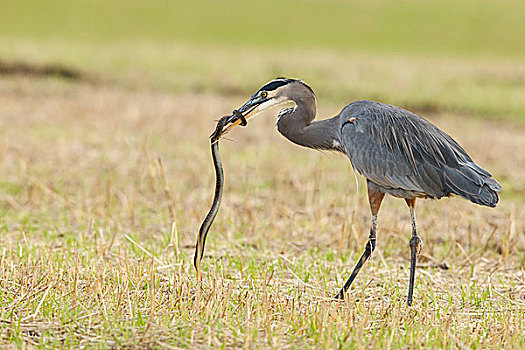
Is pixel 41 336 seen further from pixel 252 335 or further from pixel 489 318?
pixel 489 318

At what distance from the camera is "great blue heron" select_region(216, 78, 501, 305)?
534cm

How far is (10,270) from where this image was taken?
536 cm

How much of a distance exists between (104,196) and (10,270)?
3.30 m

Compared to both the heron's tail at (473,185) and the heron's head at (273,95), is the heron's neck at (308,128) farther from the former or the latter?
the heron's tail at (473,185)

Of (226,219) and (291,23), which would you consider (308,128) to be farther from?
(291,23)

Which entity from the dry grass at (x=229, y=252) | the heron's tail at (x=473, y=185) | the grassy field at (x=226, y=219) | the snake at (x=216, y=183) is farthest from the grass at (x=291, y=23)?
the heron's tail at (x=473, y=185)

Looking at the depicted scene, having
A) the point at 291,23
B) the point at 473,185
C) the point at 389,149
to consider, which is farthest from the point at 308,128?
the point at 291,23

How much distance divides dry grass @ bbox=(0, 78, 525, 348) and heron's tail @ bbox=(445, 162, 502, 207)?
85 cm

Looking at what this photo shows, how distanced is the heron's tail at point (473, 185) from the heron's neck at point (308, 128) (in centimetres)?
101

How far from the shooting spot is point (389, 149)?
18.1ft

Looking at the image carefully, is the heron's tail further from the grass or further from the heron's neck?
the grass

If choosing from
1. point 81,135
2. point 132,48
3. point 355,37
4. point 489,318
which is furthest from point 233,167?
point 355,37

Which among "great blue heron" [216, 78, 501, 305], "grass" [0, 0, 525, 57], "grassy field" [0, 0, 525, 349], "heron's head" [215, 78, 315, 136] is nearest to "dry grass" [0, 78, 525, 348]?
"grassy field" [0, 0, 525, 349]

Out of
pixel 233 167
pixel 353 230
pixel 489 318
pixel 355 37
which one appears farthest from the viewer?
pixel 355 37
